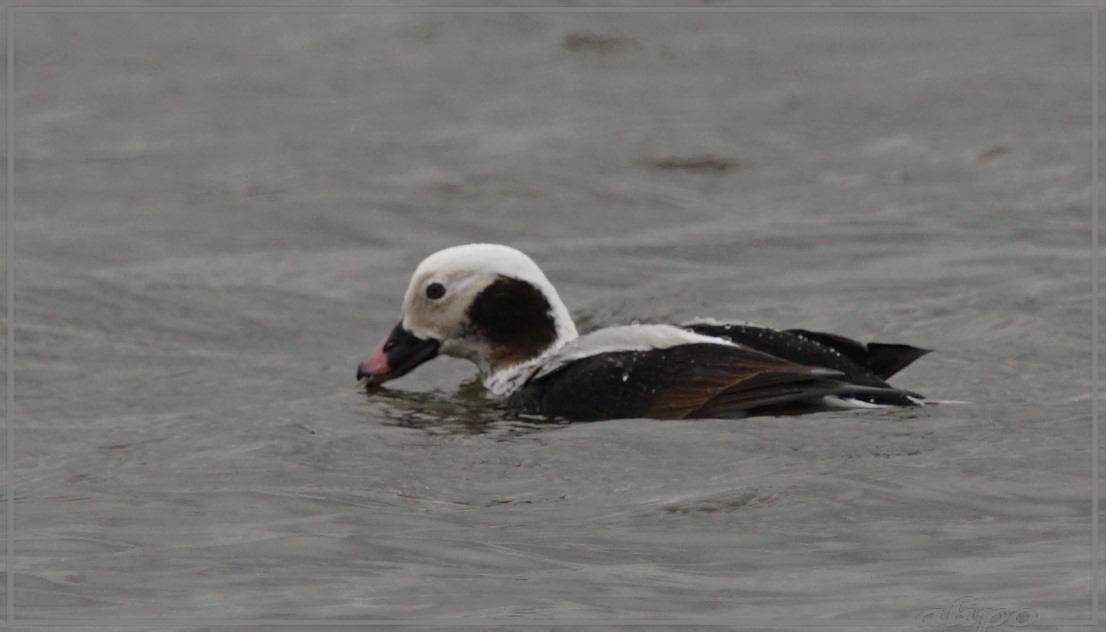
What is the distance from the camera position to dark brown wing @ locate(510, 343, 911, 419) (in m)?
7.98

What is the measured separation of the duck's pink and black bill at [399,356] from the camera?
365 inches

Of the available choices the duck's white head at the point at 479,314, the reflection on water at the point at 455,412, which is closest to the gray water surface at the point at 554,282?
the reflection on water at the point at 455,412

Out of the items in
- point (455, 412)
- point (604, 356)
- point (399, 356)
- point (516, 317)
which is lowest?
point (455, 412)

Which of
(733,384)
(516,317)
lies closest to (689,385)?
(733,384)

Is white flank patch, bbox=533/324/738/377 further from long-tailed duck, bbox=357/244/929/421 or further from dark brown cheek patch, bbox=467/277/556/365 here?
dark brown cheek patch, bbox=467/277/556/365

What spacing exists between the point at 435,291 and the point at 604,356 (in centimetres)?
109

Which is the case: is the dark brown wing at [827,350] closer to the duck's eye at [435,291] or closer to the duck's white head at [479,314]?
the duck's white head at [479,314]

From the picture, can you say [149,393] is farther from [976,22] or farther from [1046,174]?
[976,22]

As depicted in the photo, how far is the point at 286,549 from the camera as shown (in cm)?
692

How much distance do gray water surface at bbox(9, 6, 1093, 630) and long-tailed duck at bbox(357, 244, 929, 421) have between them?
0.16 m

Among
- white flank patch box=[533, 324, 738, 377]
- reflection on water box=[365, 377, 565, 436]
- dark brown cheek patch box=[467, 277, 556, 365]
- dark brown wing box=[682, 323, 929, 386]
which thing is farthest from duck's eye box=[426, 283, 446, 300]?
dark brown wing box=[682, 323, 929, 386]

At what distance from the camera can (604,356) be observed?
848 cm

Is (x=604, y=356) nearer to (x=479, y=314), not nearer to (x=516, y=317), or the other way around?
(x=516, y=317)

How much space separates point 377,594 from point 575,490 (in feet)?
4.25
